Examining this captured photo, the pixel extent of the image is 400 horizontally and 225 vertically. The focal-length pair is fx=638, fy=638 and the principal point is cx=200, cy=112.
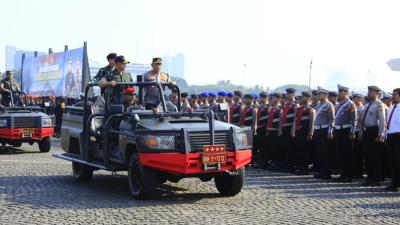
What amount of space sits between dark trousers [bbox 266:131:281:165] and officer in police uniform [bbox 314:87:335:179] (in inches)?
66.8

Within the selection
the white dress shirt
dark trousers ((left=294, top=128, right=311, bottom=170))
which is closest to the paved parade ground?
the white dress shirt

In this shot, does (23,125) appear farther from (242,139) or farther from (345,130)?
(242,139)

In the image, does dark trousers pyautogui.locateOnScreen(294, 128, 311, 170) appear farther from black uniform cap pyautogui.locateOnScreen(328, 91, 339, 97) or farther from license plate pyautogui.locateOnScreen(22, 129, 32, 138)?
license plate pyautogui.locateOnScreen(22, 129, 32, 138)

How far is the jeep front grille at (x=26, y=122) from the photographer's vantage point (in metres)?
17.7

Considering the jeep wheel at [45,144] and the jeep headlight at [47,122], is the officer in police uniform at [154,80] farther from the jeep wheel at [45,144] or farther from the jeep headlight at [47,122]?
the jeep wheel at [45,144]

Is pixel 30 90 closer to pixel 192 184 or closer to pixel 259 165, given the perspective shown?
pixel 259 165

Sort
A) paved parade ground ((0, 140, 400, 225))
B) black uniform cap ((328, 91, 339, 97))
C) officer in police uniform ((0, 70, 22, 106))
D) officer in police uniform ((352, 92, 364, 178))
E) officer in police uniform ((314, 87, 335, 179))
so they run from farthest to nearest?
officer in police uniform ((0, 70, 22, 106)) < black uniform cap ((328, 91, 339, 97)) < officer in police uniform ((352, 92, 364, 178)) < officer in police uniform ((314, 87, 335, 179)) < paved parade ground ((0, 140, 400, 225))

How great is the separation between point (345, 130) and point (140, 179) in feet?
16.2

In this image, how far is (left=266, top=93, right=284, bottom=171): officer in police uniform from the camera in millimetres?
14594

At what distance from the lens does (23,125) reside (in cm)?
1780

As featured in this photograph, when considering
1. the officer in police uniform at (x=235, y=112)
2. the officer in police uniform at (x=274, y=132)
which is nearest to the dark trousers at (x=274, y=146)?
the officer in police uniform at (x=274, y=132)

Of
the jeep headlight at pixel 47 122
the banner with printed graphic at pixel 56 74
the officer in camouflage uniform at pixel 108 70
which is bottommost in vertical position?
the jeep headlight at pixel 47 122

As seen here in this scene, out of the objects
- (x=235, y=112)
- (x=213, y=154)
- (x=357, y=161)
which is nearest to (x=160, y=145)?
(x=213, y=154)

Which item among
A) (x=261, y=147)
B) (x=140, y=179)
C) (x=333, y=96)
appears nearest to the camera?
(x=140, y=179)
